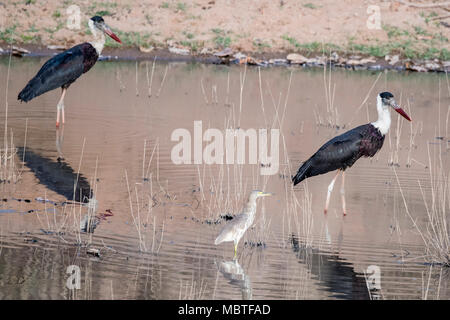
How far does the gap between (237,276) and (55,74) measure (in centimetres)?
850

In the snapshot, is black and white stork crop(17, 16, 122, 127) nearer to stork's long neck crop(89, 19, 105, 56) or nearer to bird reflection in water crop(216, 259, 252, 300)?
stork's long neck crop(89, 19, 105, 56)

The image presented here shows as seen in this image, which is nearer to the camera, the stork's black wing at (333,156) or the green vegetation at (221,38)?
the stork's black wing at (333,156)

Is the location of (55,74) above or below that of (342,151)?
above

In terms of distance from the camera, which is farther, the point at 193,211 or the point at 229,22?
the point at 229,22

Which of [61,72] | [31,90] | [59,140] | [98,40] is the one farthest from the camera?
[98,40]

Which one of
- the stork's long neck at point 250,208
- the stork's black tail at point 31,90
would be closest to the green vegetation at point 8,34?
the stork's black tail at point 31,90

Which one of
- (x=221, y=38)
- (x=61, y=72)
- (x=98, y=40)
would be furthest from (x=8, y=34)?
(x=61, y=72)

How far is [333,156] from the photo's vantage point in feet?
35.2

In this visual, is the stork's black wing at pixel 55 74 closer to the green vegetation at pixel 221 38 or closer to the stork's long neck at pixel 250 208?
the stork's long neck at pixel 250 208

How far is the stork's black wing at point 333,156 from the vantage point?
10.7 meters

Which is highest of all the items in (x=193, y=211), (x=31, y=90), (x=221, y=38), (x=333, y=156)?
(x=221, y=38)

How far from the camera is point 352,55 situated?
27844 mm

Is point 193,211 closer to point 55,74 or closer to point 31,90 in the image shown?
point 31,90

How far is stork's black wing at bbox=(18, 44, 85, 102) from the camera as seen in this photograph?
15.3 meters
